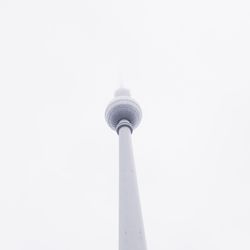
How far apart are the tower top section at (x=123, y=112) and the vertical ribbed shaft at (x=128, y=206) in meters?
3.88

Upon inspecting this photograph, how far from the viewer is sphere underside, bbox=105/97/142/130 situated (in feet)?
165

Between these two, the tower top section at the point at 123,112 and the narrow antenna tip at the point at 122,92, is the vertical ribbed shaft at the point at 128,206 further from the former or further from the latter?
the narrow antenna tip at the point at 122,92

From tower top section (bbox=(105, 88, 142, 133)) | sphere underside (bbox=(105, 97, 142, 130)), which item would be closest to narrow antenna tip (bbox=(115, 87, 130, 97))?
tower top section (bbox=(105, 88, 142, 133))

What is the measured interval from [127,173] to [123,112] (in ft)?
34.2

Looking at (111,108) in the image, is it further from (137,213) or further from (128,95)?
(137,213)

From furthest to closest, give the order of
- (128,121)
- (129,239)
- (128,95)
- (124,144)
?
1. (128,95)
2. (128,121)
3. (124,144)
4. (129,239)

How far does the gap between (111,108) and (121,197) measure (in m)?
14.1

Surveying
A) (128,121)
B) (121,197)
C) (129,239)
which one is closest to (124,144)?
(128,121)

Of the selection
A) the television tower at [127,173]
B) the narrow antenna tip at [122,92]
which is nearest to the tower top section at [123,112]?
the television tower at [127,173]

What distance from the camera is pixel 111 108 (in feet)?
166

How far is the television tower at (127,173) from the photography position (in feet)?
113

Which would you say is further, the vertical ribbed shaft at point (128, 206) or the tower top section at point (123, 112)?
the tower top section at point (123, 112)

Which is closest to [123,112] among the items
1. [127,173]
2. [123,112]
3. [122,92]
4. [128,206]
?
[123,112]

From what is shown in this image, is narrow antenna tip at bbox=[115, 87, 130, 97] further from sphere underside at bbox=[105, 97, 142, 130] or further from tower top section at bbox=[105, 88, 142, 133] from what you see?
sphere underside at bbox=[105, 97, 142, 130]
